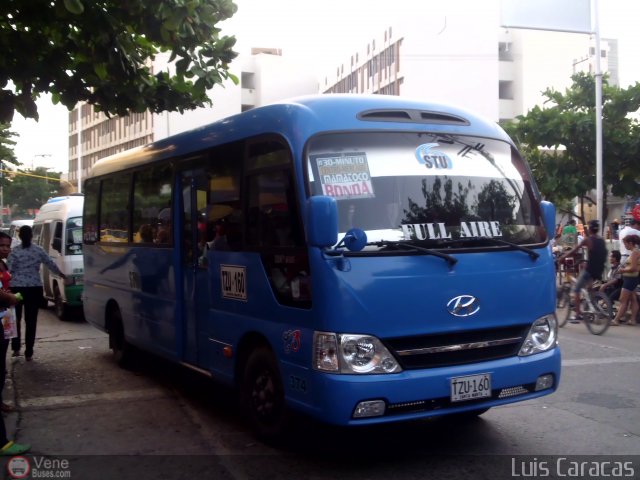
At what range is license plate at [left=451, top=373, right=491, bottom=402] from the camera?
4875mm

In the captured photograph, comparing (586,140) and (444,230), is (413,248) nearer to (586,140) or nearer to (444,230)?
(444,230)

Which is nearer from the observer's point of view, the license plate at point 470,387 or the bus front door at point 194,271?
the license plate at point 470,387

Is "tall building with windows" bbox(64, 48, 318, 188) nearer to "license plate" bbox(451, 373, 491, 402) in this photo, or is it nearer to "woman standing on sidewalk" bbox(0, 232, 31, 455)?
"woman standing on sidewalk" bbox(0, 232, 31, 455)

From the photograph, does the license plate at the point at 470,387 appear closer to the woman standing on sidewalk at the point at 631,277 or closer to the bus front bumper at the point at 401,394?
the bus front bumper at the point at 401,394

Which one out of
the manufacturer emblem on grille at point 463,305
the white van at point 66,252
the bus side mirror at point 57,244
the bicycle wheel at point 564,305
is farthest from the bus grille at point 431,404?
the bus side mirror at point 57,244

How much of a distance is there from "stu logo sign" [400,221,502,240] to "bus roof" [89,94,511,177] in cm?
81

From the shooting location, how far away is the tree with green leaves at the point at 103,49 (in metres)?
6.88

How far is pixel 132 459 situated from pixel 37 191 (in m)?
70.0

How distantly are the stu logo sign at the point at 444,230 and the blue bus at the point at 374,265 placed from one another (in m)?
0.01

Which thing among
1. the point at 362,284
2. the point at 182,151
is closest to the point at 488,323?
the point at 362,284

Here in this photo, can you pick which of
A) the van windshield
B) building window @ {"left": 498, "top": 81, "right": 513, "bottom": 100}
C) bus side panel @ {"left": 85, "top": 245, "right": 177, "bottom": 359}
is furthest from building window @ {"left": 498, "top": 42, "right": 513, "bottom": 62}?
bus side panel @ {"left": 85, "top": 245, "right": 177, "bottom": 359}

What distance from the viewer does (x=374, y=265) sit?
483 cm

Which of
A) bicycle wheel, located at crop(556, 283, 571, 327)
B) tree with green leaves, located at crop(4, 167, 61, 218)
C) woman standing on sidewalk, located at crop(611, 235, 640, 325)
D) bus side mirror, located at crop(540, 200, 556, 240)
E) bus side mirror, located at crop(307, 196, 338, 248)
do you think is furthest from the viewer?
tree with green leaves, located at crop(4, 167, 61, 218)

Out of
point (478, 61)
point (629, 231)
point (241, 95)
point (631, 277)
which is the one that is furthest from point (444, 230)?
point (241, 95)
